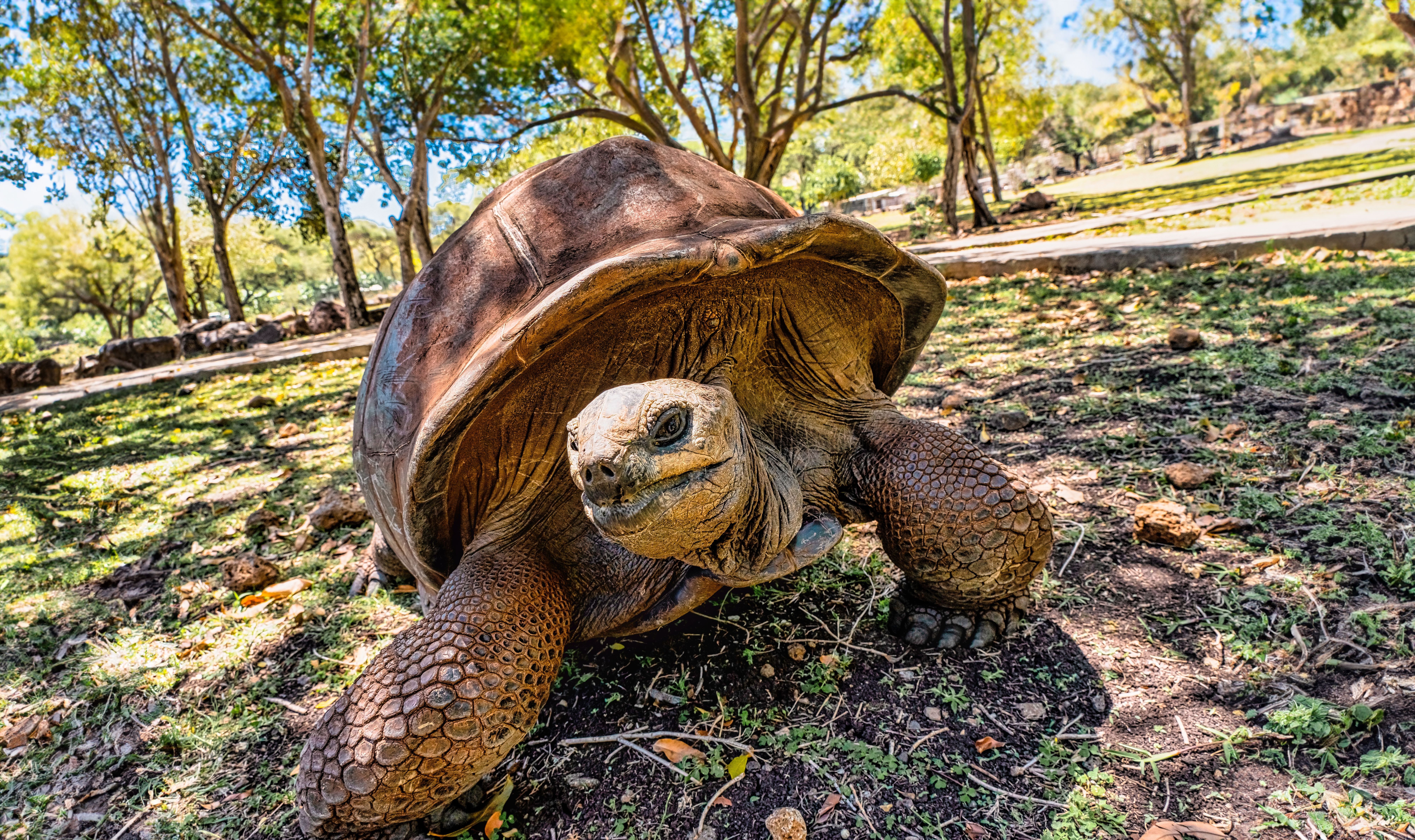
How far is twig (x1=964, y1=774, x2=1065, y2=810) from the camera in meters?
1.54

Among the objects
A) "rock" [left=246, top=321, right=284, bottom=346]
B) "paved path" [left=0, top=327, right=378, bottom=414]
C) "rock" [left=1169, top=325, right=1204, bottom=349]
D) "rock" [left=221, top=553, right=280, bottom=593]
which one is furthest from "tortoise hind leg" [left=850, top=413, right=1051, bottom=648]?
"rock" [left=246, top=321, right=284, bottom=346]

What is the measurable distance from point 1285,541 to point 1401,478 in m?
0.57

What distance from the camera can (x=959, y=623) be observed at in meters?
2.06

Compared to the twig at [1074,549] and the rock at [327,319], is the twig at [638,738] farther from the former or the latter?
the rock at [327,319]

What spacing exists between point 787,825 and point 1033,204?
63.4 ft

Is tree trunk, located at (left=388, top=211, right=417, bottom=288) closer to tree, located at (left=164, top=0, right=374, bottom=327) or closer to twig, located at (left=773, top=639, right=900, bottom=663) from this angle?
tree, located at (left=164, top=0, right=374, bottom=327)

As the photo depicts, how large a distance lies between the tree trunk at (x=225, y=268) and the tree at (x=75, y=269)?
13759 mm

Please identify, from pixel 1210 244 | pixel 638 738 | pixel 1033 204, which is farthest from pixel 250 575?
pixel 1033 204

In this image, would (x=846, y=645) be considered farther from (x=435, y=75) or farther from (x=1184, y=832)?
(x=435, y=75)

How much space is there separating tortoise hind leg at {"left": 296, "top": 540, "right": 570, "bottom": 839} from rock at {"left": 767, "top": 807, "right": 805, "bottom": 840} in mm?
576

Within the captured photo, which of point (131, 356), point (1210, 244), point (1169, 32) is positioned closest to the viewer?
point (1210, 244)

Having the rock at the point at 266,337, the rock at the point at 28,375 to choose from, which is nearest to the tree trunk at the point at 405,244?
the rock at the point at 266,337

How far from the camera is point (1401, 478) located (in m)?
2.43

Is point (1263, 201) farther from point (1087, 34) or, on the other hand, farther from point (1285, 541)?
point (1087, 34)
